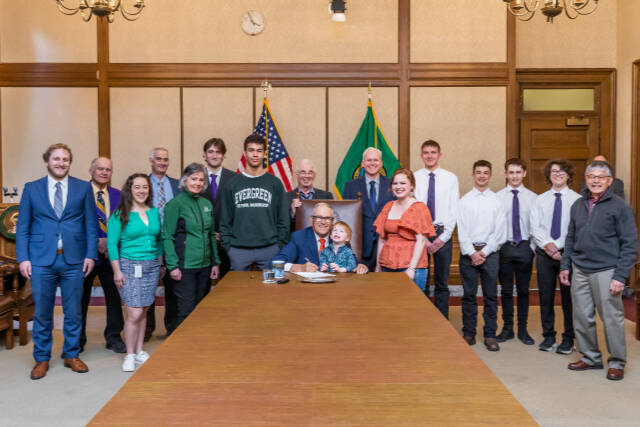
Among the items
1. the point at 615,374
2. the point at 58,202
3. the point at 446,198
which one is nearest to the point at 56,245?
the point at 58,202

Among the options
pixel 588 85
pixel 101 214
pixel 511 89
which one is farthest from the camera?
pixel 588 85

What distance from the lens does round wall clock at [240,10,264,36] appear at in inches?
266

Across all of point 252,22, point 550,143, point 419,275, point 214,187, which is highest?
point 252,22

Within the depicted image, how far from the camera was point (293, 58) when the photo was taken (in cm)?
679

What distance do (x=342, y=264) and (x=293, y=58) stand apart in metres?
3.78

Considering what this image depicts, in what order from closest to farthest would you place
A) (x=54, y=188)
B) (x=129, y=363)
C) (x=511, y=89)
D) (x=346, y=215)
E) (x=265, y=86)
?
(x=54, y=188), (x=129, y=363), (x=346, y=215), (x=265, y=86), (x=511, y=89)

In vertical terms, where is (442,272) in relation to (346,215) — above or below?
below

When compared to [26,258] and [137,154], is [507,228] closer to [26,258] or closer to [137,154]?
[26,258]

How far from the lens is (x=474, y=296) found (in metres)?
4.64

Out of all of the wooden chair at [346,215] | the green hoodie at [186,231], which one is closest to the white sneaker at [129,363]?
the green hoodie at [186,231]

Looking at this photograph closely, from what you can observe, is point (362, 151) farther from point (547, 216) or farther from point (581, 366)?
point (581, 366)

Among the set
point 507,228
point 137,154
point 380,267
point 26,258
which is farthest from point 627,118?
point 26,258

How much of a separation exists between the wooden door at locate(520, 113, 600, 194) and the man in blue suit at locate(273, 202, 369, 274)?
168 inches

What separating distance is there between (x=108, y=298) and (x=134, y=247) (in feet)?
2.81
